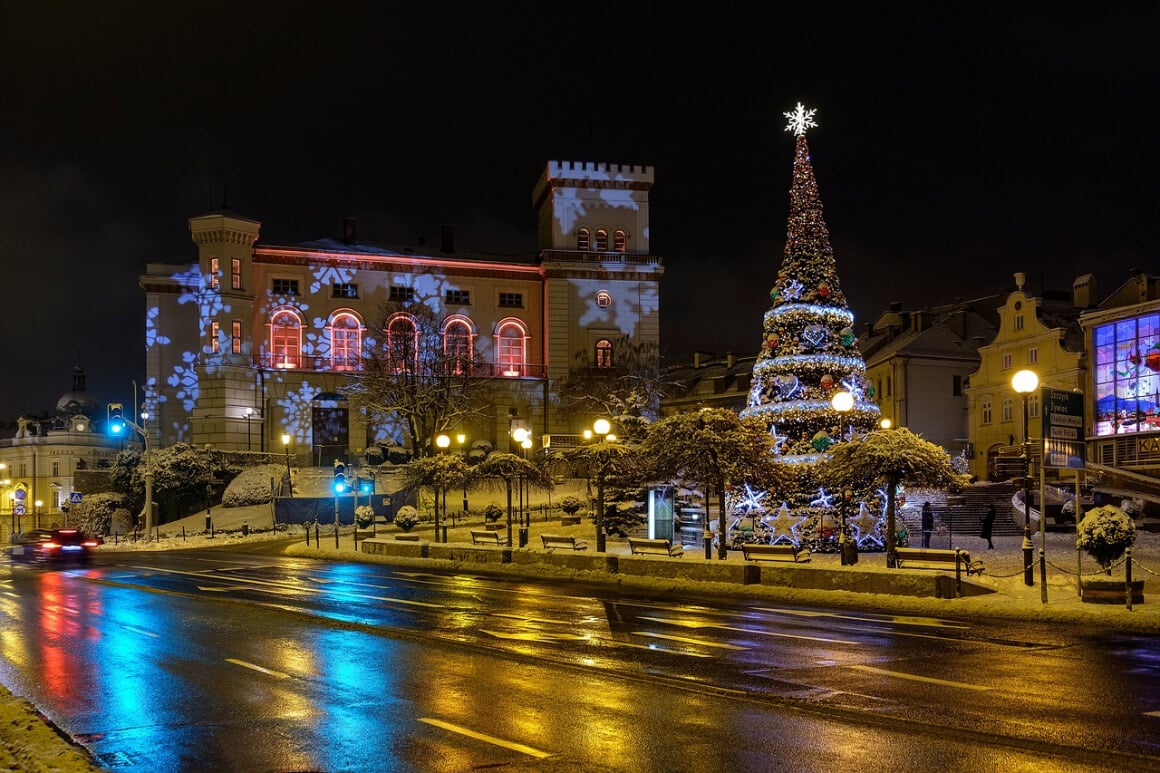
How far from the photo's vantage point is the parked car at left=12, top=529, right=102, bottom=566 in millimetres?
37969

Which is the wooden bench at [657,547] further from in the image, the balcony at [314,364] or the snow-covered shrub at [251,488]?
the balcony at [314,364]

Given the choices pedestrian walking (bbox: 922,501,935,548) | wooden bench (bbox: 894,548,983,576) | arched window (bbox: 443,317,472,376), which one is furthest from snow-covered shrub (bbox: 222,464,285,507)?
wooden bench (bbox: 894,548,983,576)

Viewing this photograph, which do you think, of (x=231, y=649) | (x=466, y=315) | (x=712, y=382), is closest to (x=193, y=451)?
(x=466, y=315)

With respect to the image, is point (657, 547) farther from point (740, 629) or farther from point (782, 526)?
point (740, 629)

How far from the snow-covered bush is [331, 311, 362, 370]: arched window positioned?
54987 mm

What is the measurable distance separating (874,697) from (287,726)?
18.5ft

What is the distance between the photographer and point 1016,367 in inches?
2295

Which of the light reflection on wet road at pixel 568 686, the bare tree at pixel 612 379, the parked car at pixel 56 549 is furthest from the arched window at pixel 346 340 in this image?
the light reflection on wet road at pixel 568 686

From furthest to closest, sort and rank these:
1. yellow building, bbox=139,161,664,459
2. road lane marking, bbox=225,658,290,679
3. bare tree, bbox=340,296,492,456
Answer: yellow building, bbox=139,161,664,459 < bare tree, bbox=340,296,492,456 < road lane marking, bbox=225,658,290,679

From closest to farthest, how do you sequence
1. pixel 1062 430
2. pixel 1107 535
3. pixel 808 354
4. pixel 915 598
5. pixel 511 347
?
pixel 1107 535
pixel 1062 430
pixel 915 598
pixel 808 354
pixel 511 347

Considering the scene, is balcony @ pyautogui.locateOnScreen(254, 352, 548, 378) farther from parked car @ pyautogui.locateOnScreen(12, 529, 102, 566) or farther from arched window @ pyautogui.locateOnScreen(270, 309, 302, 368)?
parked car @ pyautogui.locateOnScreen(12, 529, 102, 566)

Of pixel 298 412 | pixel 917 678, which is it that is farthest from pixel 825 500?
pixel 298 412

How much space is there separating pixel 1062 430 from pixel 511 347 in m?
54.9

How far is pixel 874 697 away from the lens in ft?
35.6
